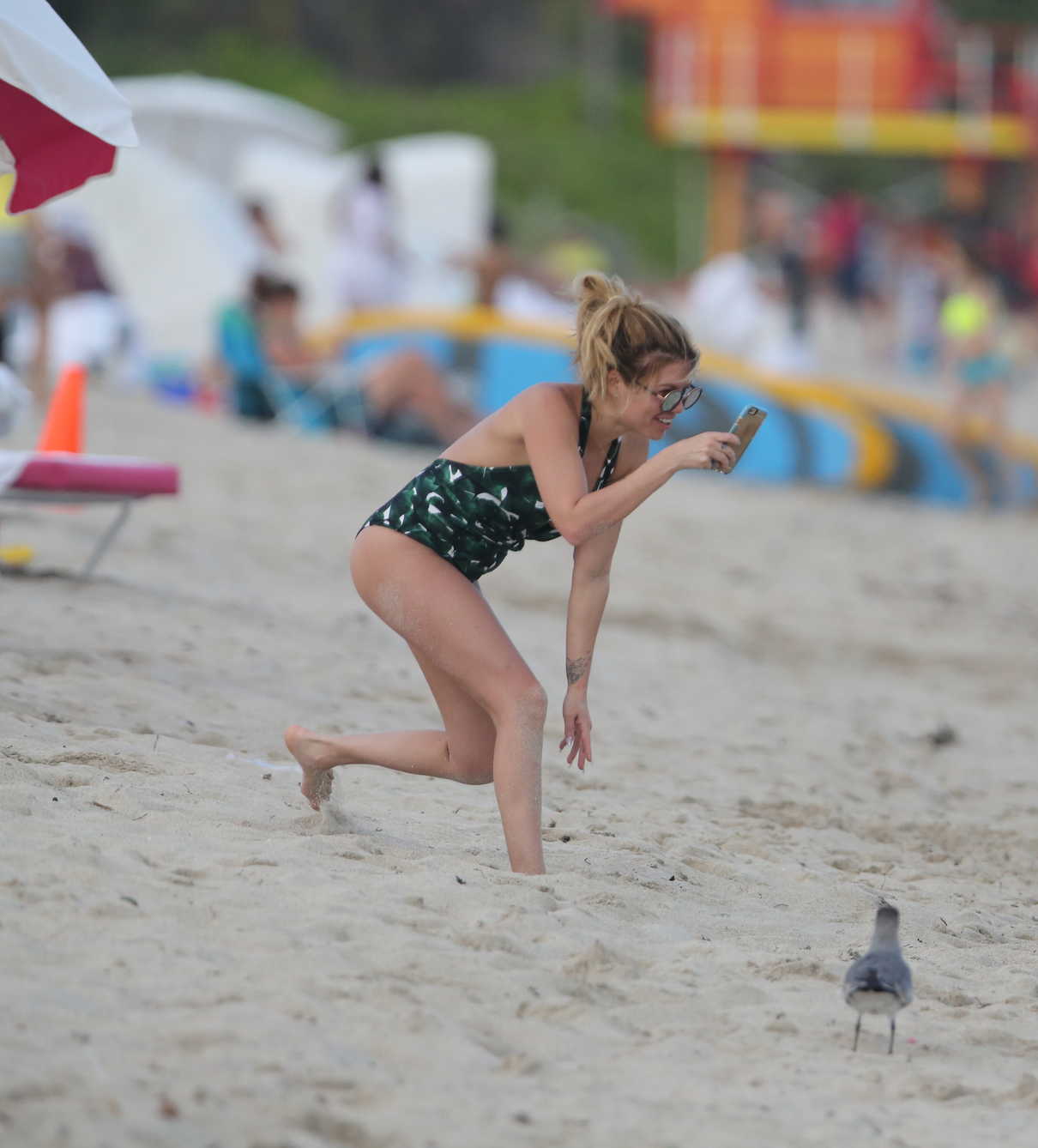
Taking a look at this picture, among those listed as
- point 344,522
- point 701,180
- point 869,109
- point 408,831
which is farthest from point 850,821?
point 701,180

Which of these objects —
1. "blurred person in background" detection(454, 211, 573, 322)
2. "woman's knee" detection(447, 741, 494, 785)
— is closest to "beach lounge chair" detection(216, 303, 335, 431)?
"blurred person in background" detection(454, 211, 573, 322)

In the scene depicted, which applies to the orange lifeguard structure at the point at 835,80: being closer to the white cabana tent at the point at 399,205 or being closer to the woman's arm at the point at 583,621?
the white cabana tent at the point at 399,205

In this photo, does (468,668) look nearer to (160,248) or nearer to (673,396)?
(673,396)

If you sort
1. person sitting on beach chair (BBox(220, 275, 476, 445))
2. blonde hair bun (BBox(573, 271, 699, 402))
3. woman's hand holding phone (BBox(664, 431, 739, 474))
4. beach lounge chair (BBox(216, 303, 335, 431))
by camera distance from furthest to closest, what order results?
beach lounge chair (BBox(216, 303, 335, 431)) → person sitting on beach chair (BBox(220, 275, 476, 445)) → blonde hair bun (BBox(573, 271, 699, 402)) → woman's hand holding phone (BBox(664, 431, 739, 474))

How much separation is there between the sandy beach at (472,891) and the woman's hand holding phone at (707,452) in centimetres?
101

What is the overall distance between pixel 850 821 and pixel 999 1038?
1.88m

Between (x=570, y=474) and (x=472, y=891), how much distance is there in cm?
93

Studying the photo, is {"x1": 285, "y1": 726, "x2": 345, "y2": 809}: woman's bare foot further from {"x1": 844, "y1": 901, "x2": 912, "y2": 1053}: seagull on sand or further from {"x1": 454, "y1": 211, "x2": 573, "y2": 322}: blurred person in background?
{"x1": 454, "y1": 211, "x2": 573, "y2": 322}: blurred person in background

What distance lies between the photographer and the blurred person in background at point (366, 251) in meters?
15.5

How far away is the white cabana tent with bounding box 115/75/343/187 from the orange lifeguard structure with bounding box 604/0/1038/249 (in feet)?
22.5

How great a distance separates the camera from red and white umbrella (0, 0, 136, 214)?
4.63 meters

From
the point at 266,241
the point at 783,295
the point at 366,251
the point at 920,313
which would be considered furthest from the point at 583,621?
the point at 920,313

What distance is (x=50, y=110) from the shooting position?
5.00 meters

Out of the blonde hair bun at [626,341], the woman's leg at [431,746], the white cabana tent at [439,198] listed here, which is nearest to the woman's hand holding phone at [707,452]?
the blonde hair bun at [626,341]
